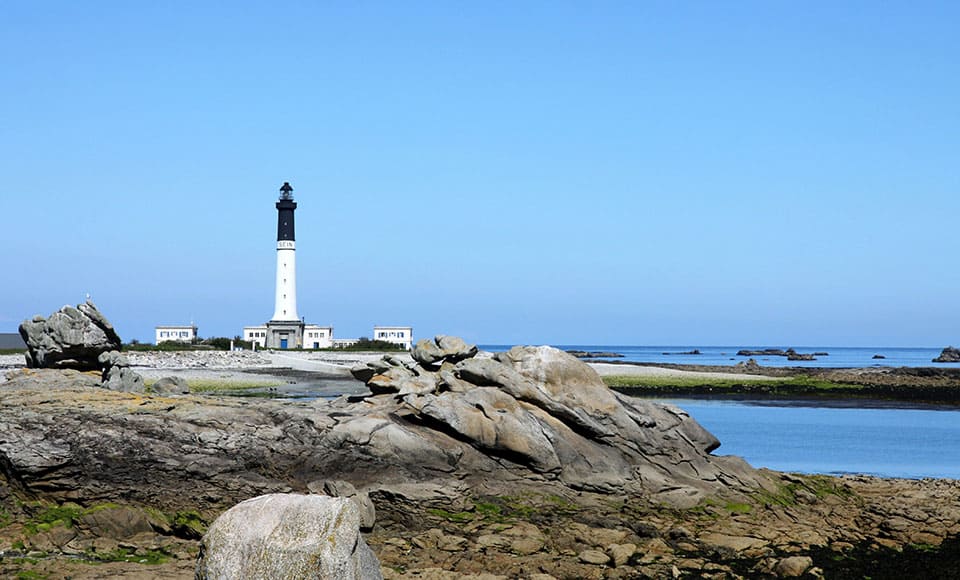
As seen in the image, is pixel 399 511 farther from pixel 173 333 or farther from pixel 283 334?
pixel 173 333

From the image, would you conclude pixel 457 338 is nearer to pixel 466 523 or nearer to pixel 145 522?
pixel 466 523

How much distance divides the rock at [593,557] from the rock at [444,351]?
6.94m

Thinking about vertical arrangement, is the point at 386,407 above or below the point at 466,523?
above

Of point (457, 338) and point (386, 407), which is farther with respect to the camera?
point (457, 338)

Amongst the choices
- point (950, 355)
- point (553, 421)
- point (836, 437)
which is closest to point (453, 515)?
point (553, 421)

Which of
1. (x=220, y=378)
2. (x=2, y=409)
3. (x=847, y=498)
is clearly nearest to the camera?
(x=2, y=409)

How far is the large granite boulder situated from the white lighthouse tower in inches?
3052

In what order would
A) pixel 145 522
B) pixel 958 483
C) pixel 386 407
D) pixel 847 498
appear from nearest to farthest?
1. pixel 145 522
2. pixel 386 407
3. pixel 847 498
4. pixel 958 483

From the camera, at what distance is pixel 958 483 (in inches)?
933

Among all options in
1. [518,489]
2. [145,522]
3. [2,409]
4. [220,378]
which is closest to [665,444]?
[518,489]

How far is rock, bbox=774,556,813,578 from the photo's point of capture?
14.7 meters

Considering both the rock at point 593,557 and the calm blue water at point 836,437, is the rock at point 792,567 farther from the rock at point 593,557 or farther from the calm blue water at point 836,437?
the calm blue water at point 836,437

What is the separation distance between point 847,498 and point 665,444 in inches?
156

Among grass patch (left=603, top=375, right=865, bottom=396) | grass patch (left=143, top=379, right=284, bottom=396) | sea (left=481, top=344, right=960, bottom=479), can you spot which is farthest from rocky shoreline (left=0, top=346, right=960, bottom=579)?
grass patch (left=603, top=375, right=865, bottom=396)
